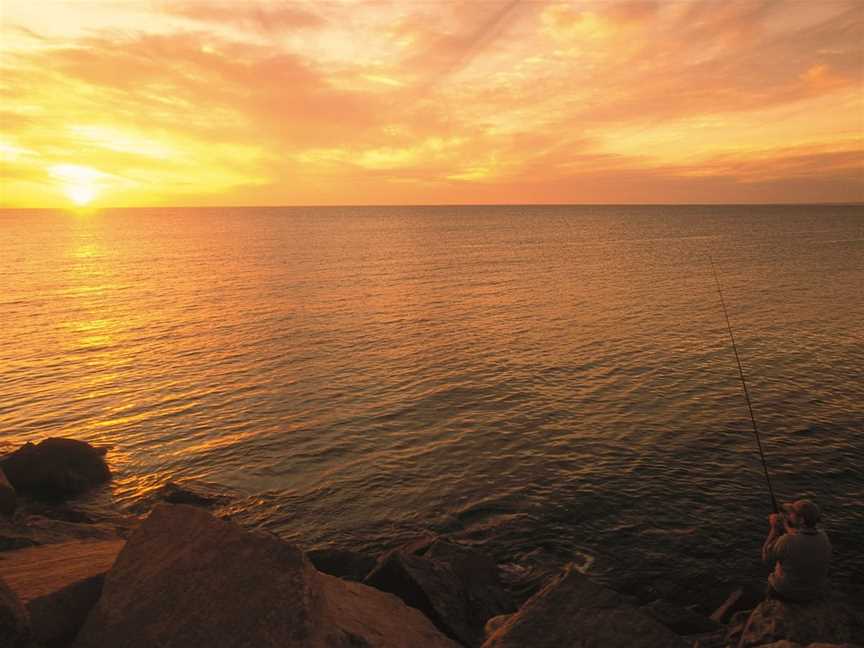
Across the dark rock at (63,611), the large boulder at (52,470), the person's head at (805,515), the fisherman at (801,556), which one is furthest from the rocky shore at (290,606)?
the large boulder at (52,470)

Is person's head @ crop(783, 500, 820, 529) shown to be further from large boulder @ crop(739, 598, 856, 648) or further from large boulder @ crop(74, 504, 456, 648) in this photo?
large boulder @ crop(74, 504, 456, 648)

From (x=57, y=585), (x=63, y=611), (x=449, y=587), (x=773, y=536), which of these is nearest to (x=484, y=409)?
(x=449, y=587)

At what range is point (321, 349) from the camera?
106 feet

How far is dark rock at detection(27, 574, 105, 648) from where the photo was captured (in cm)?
700

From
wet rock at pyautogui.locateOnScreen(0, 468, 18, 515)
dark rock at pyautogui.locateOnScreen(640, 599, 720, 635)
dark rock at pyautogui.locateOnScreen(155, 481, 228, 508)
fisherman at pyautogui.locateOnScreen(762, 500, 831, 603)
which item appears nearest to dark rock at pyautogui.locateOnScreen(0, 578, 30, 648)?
wet rock at pyautogui.locateOnScreen(0, 468, 18, 515)

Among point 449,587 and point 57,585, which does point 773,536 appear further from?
point 57,585

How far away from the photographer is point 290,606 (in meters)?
6.70

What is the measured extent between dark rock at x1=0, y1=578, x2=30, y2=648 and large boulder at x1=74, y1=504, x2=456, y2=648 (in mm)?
635

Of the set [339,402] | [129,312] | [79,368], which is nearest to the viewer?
[339,402]

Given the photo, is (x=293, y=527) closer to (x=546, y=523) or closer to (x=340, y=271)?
(x=546, y=523)

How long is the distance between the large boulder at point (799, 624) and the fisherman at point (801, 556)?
0.56 ft

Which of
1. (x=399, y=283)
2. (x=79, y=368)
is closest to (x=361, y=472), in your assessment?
(x=79, y=368)

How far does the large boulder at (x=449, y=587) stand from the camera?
375 inches

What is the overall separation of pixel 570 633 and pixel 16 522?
12.3m
